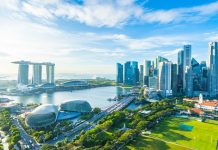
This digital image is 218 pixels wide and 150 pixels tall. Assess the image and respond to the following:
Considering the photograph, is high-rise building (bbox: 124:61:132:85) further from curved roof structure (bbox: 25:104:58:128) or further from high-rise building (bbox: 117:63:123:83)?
curved roof structure (bbox: 25:104:58:128)

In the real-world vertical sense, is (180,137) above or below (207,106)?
below

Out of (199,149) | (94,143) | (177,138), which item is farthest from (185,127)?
(94,143)

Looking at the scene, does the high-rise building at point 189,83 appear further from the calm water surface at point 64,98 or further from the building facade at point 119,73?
the building facade at point 119,73

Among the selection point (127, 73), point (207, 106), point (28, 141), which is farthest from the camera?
point (127, 73)

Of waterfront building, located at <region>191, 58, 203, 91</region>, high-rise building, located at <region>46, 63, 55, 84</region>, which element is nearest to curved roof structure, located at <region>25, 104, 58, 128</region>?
waterfront building, located at <region>191, 58, 203, 91</region>

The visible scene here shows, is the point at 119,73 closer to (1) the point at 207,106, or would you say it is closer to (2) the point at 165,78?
(2) the point at 165,78

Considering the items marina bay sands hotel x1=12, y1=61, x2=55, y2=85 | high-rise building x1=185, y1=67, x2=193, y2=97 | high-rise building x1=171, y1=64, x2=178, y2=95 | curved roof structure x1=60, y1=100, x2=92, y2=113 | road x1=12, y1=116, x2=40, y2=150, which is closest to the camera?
road x1=12, y1=116, x2=40, y2=150

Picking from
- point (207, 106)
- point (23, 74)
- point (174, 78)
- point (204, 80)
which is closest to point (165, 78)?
point (174, 78)
